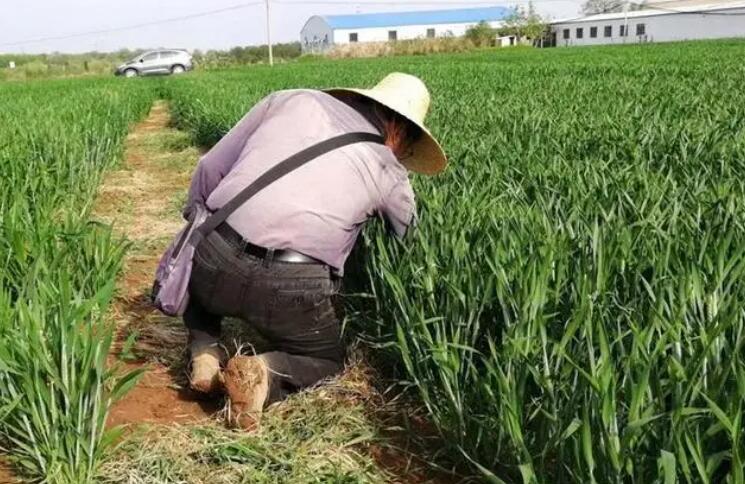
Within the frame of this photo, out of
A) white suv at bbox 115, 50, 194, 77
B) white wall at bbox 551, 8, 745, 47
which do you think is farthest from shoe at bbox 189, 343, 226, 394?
white wall at bbox 551, 8, 745, 47

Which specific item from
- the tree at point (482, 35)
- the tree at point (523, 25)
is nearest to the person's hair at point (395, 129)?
the tree at point (482, 35)

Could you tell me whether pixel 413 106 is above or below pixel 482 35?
below

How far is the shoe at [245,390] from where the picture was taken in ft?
7.57

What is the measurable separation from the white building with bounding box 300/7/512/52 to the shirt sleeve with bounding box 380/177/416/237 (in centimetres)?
6851

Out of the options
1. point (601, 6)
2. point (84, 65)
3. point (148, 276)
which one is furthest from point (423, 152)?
point (601, 6)

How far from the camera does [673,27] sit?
53.4 metres

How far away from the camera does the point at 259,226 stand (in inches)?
95.3

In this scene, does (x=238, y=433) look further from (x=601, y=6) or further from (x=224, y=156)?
(x=601, y=6)

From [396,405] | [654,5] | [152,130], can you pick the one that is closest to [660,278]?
[396,405]

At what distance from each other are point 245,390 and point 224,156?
0.87m

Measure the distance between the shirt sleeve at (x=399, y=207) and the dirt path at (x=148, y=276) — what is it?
873mm

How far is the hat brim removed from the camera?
2689mm

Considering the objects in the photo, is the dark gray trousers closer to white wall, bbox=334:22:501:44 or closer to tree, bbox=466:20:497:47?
tree, bbox=466:20:497:47

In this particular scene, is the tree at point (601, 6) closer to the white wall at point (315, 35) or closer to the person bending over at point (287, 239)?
the white wall at point (315, 35)
